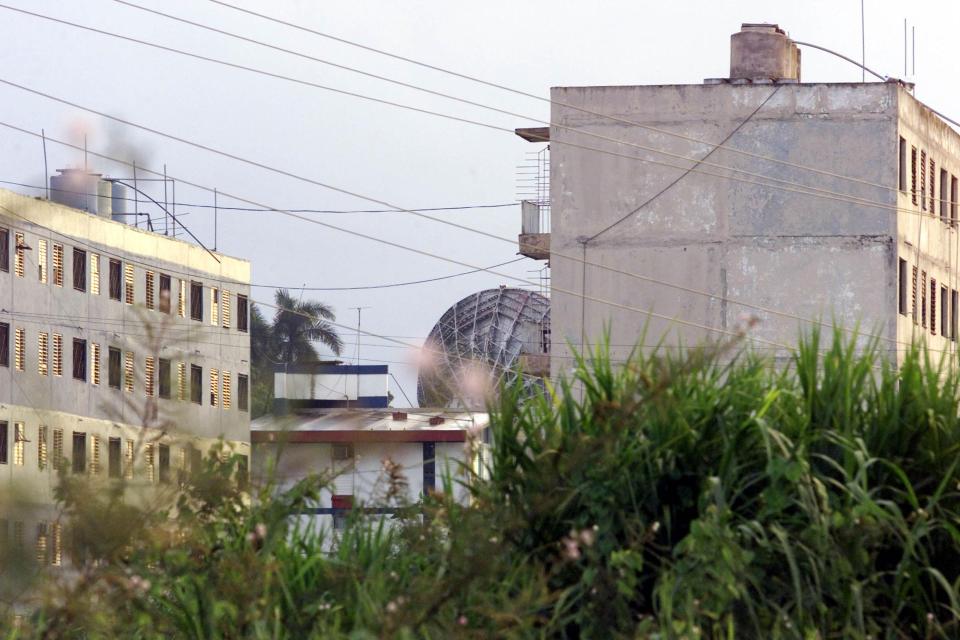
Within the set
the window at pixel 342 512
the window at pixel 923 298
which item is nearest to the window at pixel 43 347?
the window at pixel 923 298

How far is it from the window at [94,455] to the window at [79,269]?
55.6m

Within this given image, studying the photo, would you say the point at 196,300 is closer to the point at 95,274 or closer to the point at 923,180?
the point at 95,274

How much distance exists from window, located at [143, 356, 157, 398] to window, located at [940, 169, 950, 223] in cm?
4616

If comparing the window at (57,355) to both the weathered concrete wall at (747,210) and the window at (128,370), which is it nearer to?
the weathered concrete wall at (747,210)

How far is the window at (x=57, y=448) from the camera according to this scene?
6070mm

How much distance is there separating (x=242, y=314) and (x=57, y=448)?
72.1 meters

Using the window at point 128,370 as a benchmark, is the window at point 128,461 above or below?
below

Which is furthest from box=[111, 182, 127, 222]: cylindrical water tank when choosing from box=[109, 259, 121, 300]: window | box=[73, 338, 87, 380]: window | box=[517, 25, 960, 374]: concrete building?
box=[517, 25, 960, 374]: concrete building

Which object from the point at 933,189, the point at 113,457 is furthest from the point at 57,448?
the point at 933,189

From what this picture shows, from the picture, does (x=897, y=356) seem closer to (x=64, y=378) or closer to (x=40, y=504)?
(x=64, y=378)

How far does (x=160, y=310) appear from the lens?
5.80 m

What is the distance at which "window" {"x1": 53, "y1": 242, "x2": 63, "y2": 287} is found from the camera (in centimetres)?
5922

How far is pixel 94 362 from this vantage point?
6150cm

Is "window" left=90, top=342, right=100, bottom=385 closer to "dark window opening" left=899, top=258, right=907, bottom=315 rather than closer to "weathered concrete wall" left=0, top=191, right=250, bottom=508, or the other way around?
"weathered concrete wall" left=0, top=191, right=250, bottom=508
